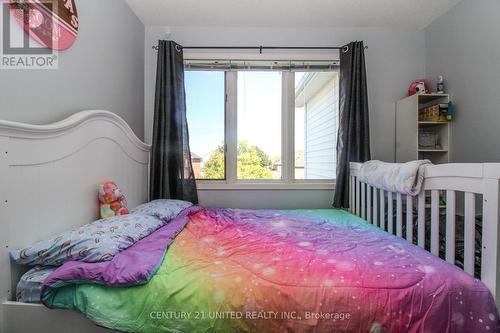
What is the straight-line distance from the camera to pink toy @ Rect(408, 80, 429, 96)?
7.50 feet

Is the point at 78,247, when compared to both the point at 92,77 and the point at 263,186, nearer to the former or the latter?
the point at 92,77

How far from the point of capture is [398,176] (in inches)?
56.7

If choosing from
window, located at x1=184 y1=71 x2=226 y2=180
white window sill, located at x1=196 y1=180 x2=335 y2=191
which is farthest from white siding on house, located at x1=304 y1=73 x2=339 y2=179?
window, located at x1=184 y1=71 x2=226 y2=180

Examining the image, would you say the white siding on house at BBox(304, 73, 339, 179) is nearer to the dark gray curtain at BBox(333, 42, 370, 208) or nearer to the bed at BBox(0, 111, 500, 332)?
the dark gray curtain at BBox(333, 42, 370, 208)

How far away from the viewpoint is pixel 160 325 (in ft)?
2.90

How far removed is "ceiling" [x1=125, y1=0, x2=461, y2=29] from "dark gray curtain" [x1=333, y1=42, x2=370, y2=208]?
291 mm

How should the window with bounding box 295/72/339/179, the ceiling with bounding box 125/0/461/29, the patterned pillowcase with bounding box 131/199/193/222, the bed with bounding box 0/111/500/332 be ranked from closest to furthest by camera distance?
the bed with bounding box 0/111/500/332 → the patterned pillowcase with bounding box 131/199/193/222 → the ceiling with bounding box 125/0/461/29 → the window with bounding box 295/72/339/179

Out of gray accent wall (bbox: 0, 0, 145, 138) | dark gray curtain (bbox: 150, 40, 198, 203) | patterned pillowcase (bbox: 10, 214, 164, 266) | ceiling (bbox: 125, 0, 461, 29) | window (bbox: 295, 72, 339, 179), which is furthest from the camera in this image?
window (bbox: 295, 72, 339, 179)

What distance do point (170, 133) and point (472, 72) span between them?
101 inches

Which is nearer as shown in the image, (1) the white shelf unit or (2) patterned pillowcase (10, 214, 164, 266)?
(2) patterned pillowcase (10, 214, 164, 266)

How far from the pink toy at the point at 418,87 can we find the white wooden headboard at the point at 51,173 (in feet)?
8.34

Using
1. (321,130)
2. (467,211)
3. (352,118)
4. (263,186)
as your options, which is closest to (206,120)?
(263,186)

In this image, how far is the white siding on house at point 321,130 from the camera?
2.60m

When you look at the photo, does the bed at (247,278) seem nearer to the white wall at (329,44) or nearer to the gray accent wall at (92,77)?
the gray accent wall at (92,77)
